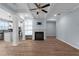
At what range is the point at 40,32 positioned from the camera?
1101 centimetres

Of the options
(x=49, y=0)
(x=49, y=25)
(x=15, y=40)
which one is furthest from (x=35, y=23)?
(x=49, y=0)

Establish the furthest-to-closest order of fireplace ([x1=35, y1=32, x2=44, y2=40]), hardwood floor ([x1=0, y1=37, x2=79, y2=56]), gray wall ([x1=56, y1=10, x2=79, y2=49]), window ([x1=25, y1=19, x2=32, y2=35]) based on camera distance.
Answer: window ([x1=25, y1=19, x2=32, y2=35]) < fireplace ([x1=35, y1=32, x2=44, y2=40]) < gray wall ([x1=56, y1=10, x2=79, y2=49]) < hardwood floor ([x1=0, y1=37, x2=79, y2=56])

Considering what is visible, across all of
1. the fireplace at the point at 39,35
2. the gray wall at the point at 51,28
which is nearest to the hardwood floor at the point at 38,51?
the fireplace at the point at 39,35

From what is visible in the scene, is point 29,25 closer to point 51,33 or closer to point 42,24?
point 42,24

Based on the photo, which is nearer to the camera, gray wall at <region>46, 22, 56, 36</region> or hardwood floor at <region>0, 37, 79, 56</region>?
hardwood floor at <region>0, 37, 79, 56</region>

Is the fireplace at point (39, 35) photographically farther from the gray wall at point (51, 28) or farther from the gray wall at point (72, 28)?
the gray wall at point (51, 28)

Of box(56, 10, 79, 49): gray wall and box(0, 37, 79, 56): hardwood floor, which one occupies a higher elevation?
box(56, 10, 79, 49): gray wall

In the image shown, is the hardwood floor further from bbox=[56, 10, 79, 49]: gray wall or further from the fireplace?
the fireplace

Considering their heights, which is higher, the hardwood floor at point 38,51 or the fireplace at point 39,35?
the fireplace at point 39,35

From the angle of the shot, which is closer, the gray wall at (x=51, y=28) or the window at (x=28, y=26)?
the window at (x=28, y=26)

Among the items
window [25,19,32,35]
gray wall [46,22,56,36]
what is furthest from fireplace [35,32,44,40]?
gray wall [46,22,56,36]

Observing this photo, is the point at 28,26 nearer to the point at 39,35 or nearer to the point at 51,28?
the point at 39,35

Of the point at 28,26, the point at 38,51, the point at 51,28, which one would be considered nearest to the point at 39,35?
the point at 28,26

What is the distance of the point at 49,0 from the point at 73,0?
186 millimetres
